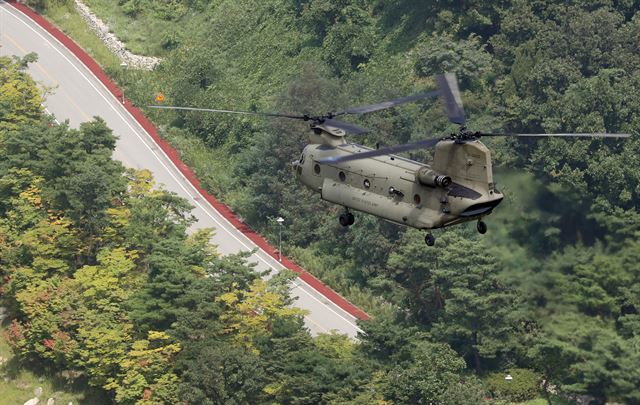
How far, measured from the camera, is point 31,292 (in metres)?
107

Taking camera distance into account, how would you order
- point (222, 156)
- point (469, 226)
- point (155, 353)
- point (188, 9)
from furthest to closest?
point (188, 9), point (222, 156), point (469, 226), point (155, 353)

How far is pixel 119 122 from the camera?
460ft

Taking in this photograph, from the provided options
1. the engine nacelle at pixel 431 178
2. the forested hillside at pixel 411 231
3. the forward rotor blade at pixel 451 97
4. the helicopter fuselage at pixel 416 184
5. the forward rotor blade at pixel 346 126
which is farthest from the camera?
the forested hillside at pixel 411 231

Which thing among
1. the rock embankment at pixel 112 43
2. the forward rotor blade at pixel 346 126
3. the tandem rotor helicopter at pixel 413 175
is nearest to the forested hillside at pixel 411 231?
the rock embankment at pixel 112 43

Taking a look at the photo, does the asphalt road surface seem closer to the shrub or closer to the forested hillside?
the forested hillside

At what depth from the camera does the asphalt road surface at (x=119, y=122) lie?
111 metres

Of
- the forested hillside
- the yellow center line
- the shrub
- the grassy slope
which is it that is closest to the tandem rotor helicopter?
the forested hillside

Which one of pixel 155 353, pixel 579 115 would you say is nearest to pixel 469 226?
pixel 579 115

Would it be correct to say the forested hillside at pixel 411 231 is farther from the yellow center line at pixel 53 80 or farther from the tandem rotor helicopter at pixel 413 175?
the tandem rotor helicopter at pixel 413 175

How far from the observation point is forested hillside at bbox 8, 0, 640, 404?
266 feet

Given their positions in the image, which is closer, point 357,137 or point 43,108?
point 357,137

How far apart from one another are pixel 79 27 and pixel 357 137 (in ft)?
161

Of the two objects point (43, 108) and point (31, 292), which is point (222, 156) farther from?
point (31, 292)

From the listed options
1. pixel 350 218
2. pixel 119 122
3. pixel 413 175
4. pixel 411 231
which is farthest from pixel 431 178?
pixel 119 122
